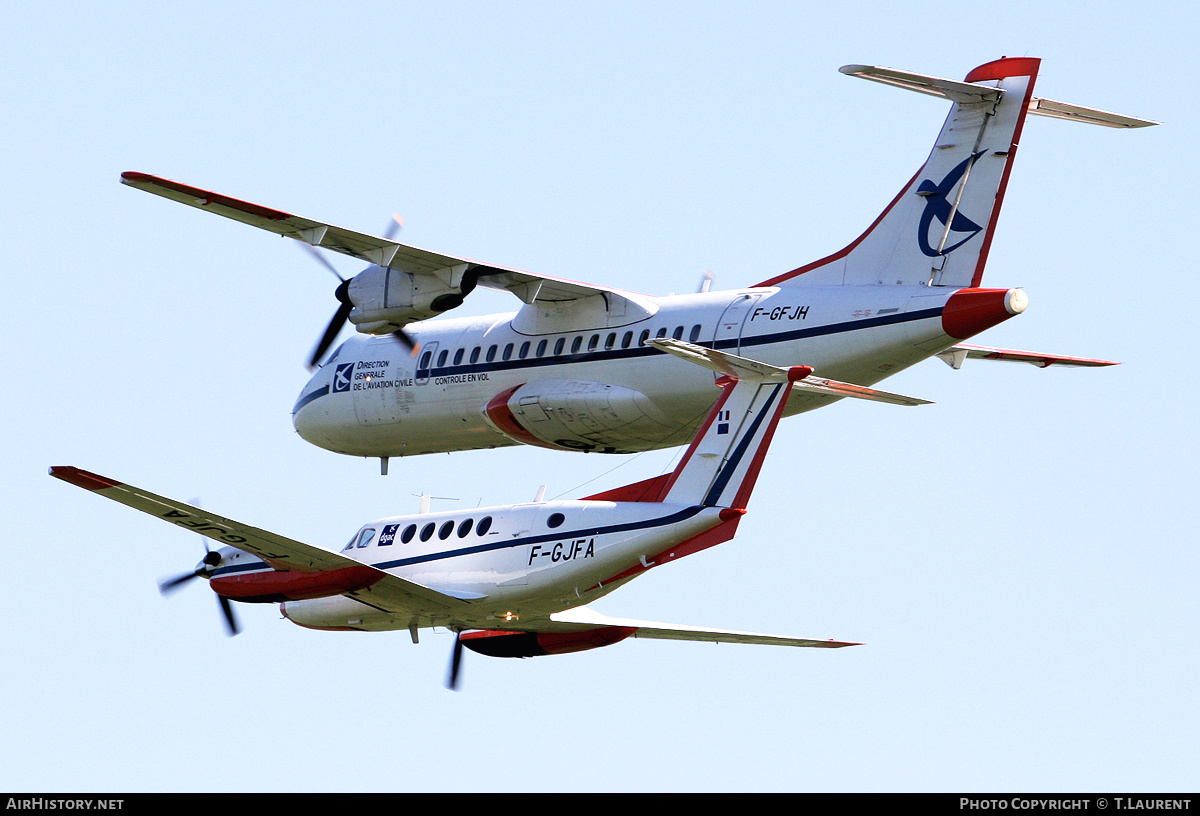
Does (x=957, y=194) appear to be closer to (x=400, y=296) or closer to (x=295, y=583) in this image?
(x=400, y=296)

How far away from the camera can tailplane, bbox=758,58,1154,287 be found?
114 ft

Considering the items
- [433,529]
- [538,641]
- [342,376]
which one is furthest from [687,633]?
[342,376]

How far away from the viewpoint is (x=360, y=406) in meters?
41.9

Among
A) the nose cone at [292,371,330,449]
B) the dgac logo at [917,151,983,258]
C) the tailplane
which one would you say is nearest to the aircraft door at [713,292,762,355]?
the tailplane

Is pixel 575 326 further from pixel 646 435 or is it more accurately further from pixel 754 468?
pixel 754 468

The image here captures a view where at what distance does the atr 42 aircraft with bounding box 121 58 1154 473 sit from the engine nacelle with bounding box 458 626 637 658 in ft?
11.3

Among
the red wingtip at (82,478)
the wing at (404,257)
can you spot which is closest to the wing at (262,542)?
the red wingtip at (82,478)

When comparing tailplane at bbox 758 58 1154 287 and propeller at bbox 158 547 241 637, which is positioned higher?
tailplane at bbox 758 58 1154 287

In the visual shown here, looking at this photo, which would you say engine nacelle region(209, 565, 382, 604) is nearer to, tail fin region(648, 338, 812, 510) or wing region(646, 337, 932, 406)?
tail fin region(648, 338, 812, 510)

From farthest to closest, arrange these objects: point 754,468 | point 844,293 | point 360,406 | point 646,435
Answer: point 360,406 → point 646,435 → point 844,293 → point 754,468

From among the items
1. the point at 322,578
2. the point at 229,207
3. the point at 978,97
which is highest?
the point at 978,97

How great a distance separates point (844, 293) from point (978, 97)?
4056 millimetres

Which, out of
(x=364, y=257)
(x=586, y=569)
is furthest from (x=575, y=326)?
(x=586, y=569)

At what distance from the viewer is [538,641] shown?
126ft
